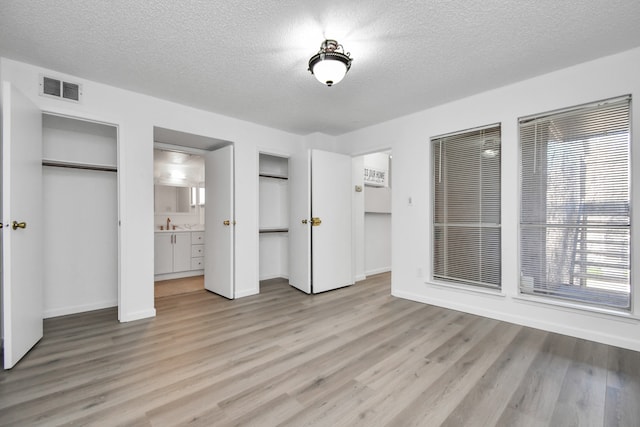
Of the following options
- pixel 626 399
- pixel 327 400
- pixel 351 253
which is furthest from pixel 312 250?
pixel 626 399

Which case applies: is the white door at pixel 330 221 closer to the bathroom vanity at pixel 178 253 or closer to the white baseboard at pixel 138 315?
the white baseboard at pixel 138 315

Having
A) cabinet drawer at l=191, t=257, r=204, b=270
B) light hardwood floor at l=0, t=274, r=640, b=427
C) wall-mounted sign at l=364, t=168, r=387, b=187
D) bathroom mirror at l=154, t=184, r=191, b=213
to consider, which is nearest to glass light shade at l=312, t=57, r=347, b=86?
light hardwood floor at l=0, t=274, r=640, b=427

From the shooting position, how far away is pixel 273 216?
5391mm

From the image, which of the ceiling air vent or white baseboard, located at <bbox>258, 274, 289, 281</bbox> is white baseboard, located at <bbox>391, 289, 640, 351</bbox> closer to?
white baseboard, located at <bbox>258, 274, 289, 281</bbox>

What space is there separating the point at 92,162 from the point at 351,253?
Answer: 376cm

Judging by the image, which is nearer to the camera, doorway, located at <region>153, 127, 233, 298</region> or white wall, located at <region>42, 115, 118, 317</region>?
white wall, located at <region>42, 115, 118, 317</region>

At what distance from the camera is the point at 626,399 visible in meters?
1.78

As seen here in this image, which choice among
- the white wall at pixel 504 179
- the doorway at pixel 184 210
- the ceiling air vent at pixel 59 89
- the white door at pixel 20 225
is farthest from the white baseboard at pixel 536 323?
the ceiling air vent at pixel 59 89

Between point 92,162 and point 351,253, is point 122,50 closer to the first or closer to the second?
point 92,162

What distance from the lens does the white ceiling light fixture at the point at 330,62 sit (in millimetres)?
2262

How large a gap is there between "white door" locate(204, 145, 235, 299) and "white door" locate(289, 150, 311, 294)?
39.7 inches

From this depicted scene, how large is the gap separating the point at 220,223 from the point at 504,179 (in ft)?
12.2

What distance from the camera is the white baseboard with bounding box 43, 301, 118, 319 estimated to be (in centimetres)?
327

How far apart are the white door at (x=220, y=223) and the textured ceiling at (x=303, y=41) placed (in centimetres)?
110
